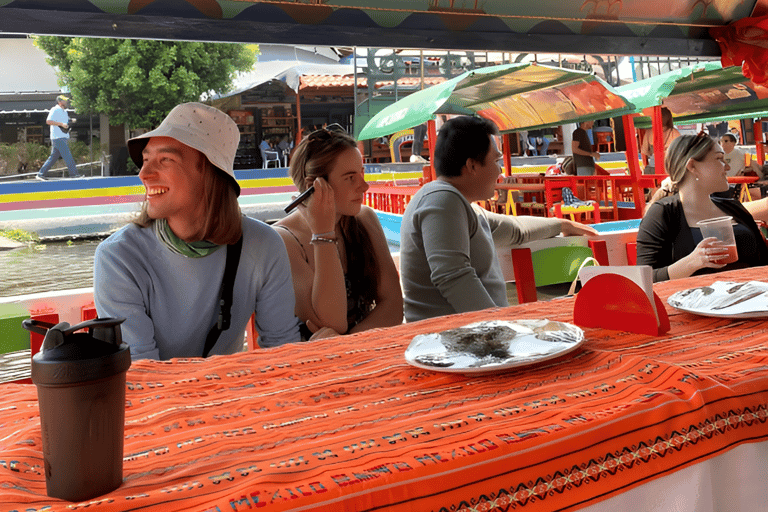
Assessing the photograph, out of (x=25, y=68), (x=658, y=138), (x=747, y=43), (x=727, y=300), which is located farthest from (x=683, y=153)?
(x=25, y=68)

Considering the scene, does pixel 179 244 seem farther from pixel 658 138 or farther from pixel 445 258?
pixel 658 138

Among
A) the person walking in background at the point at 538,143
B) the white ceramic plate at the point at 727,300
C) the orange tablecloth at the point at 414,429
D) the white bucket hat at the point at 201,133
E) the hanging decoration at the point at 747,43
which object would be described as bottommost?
the orange tablecloth at the point at 414,429

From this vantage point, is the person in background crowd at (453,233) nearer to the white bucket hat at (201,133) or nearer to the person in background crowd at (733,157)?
the white bucket hat at (201,133)

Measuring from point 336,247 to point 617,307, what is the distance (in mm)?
1064

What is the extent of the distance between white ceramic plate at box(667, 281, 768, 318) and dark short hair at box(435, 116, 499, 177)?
108 cm

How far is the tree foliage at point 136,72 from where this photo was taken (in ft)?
64.6

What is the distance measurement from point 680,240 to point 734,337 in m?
1.52

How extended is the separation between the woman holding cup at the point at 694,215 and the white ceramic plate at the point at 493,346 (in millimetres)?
1541

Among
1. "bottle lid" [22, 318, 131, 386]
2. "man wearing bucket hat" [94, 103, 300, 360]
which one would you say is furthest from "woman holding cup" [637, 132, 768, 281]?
"bottle lid" [22, 318, 131, 386]

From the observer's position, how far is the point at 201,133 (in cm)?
177

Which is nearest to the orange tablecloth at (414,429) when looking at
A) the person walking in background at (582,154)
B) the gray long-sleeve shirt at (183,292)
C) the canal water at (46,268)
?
the gray long-sleeve shirt at (183,292)

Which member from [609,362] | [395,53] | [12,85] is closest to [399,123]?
[609,362]

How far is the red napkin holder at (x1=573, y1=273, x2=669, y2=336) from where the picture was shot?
1.33 m

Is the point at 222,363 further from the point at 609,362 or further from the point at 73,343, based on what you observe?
the point at 609,362
